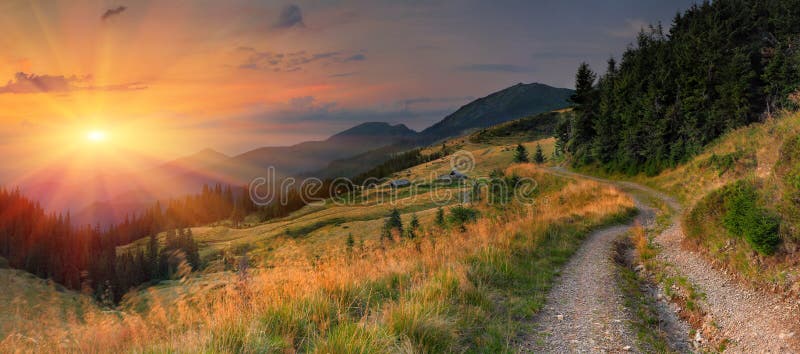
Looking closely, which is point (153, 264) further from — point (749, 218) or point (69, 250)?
point (749, 218)

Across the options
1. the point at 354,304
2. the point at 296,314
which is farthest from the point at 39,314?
the point at 354,304

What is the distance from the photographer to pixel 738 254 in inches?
383

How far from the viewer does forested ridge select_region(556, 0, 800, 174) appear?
35656 mm

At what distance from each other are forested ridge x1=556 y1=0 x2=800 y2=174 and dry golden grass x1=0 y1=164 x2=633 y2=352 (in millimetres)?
39902

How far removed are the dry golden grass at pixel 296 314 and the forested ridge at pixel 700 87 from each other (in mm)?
39902

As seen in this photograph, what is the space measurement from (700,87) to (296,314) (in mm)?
48352

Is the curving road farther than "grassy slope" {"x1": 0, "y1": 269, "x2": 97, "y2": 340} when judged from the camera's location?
Yes

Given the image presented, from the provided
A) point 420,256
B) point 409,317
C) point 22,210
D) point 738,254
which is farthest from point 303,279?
point 22,210

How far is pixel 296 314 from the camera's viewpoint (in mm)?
5680

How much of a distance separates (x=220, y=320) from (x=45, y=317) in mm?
4638

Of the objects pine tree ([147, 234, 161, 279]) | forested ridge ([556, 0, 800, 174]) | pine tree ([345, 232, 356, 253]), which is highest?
forested ridge ([556, 0, 800, 174])

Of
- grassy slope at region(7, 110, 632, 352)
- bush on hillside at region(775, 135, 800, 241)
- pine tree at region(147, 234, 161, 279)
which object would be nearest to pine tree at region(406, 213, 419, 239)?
grassy slope at region(7, 110, 632, 352)

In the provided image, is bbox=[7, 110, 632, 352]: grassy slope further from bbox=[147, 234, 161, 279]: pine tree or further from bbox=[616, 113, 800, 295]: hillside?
bbox=[147, 234, 161, 279]: pine tree

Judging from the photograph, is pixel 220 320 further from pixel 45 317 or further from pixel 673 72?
pixel 673 72
